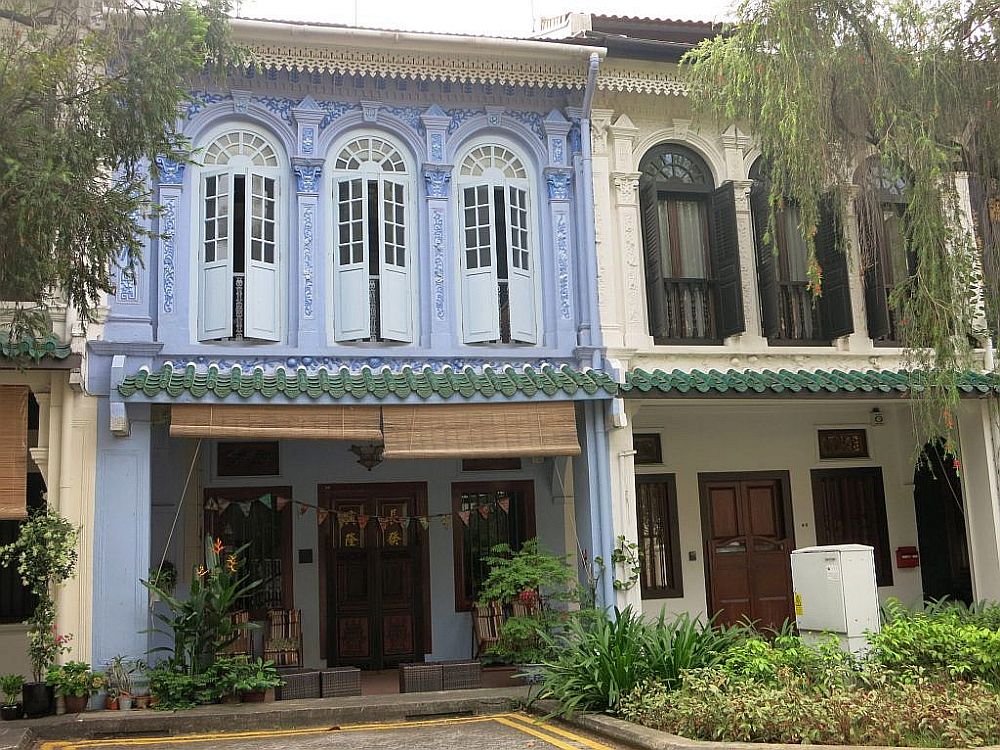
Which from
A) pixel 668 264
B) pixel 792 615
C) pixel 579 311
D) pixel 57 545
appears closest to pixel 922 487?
pixel 792 615

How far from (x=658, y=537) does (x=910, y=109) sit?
6822 mm

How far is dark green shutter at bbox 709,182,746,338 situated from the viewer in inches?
520

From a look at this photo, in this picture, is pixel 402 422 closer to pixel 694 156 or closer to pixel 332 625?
pixel 332 625

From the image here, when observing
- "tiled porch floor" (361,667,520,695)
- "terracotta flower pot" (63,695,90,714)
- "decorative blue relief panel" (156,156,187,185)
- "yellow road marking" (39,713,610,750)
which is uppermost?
"decorative blue relief panel" (156,156,187,185)

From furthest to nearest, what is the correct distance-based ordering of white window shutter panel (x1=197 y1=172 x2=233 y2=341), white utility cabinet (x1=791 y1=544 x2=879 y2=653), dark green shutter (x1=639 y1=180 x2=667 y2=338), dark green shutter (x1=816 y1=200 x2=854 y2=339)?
dark green shutter (x1=816 y1=200 x2=854 y2=339), dark green shutter (x1=639 y1=180 x2=667 y2=338), white window shutter panel (x1=197 y1=172 x2=233 y2=341), white utility cabinet (x1=791 y1=544 x2=879 y2=653)

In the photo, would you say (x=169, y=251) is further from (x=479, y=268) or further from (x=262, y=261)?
(x=479, y=268)

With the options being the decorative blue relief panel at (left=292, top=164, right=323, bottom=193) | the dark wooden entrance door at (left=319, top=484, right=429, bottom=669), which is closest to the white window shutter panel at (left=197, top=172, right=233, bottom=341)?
the decorative blue relief panel at (left=292, top=164, right=323, bottom=193)

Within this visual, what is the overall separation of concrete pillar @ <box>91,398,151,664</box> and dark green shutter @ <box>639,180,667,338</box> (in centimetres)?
597

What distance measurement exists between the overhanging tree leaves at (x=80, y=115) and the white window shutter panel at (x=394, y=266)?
13.5ft

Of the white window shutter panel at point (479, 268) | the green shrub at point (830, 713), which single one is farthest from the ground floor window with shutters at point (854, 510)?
the green shrub at point (830, 713)

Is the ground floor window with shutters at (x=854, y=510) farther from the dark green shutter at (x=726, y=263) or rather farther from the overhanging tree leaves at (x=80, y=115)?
the overhanging tree leaves at (x=80, y=115)

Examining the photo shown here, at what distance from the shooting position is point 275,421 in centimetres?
1145

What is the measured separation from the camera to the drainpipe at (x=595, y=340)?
12.3 m

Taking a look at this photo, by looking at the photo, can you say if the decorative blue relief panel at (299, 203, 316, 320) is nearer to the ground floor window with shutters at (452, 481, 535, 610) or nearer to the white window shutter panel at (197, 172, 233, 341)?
the white window shutter panel at (197, 172, 233, 341)
